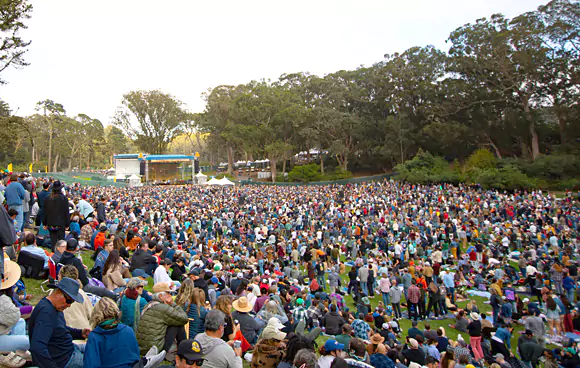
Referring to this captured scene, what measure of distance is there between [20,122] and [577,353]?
79.2ft

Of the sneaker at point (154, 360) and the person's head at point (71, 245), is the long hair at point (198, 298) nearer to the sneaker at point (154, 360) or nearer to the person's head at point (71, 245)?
the sneaker at point (154, 360)

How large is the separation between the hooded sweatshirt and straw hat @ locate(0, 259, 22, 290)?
247 cm

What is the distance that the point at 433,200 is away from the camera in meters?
22.4

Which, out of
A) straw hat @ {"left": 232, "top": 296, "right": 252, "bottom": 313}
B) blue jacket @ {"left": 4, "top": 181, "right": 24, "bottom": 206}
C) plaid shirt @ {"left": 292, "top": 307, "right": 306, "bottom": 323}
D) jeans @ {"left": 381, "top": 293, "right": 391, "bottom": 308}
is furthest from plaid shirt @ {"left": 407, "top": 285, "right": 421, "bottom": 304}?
blue jacket @ {"left": 4, "top": 181, "right": 24, "bottom": 206}

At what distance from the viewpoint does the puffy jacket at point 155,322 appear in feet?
12.0

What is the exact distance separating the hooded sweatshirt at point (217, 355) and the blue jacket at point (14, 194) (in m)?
6.47

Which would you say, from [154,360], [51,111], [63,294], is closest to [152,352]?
[154,360]

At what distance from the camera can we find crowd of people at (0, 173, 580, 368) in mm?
3377

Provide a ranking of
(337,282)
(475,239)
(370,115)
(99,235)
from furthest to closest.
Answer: (370,115)
(475,239)
(337,282)
(99,235)

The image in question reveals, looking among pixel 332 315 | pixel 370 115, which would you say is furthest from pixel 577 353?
pixel 370 115

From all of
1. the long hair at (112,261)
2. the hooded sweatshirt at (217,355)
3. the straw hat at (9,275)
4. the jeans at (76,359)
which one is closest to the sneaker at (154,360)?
the hooded sweatshirt at (217,355)

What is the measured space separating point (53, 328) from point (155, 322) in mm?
970

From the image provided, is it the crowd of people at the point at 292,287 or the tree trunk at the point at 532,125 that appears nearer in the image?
the crowd of people at the point at 292,287

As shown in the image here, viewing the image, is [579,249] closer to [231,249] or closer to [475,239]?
[475,239]
